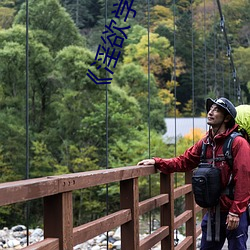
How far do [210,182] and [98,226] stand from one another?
0.45 meters

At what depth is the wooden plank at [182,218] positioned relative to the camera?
281 centimetres

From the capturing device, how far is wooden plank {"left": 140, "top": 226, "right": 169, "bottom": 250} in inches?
87.3

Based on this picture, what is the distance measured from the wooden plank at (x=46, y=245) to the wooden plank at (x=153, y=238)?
0.81 metres

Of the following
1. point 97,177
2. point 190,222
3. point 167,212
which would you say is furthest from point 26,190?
point 190,222

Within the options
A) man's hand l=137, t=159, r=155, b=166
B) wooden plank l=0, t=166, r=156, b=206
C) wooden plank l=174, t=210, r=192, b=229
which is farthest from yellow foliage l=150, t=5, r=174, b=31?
wooden plank l=0, t=166, r=156, b=206

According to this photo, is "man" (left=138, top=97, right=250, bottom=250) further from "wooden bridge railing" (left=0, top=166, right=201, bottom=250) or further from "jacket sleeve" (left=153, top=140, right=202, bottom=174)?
"wooden bridge railing" (left=0, top=166, right=201, bottom=250)

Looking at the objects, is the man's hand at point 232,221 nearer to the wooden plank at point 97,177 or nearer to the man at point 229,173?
the man at point 229,173

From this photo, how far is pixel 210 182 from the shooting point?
1981 millimetres

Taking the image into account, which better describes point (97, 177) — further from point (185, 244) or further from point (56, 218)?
point (185, 244)

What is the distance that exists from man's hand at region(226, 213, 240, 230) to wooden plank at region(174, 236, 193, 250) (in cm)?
77

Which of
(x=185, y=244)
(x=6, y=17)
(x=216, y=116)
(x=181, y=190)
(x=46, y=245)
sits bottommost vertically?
(x=185, y=244)

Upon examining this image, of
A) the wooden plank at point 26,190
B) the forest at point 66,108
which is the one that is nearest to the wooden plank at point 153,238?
the wooden plank at point 26,190

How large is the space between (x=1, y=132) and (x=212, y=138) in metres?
13.4

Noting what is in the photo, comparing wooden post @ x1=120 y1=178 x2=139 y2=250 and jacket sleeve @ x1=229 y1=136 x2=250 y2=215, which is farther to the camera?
wooden post @ x1=120 y1=178 x2=139 y2=250
